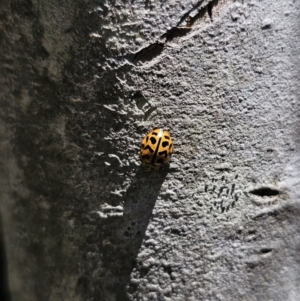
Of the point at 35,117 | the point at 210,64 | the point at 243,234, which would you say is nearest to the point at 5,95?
the point at 35,117

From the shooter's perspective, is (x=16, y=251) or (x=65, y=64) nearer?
(x=65, y=64)

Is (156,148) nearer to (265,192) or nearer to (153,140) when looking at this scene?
(153,140)

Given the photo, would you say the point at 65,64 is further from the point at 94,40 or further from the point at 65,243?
the point at 65,243

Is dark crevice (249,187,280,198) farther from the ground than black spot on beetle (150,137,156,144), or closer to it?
farther from the ground

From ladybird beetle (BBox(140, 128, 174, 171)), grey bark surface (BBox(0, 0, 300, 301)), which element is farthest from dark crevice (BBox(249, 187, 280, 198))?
ladybird beetle (BBox(140, 128, 174, 171))

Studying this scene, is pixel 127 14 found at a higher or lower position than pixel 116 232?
higher

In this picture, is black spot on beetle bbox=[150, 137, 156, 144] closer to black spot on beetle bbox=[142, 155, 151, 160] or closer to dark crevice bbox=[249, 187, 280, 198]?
black spot on beetle bbox=[142, 155, 151, 160]
